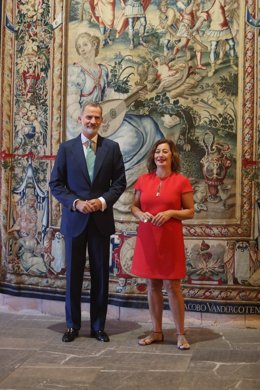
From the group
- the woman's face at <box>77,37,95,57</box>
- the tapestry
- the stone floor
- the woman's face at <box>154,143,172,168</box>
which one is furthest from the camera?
the woman's face at <box>77,37,95,57</box>

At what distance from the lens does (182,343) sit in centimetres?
441

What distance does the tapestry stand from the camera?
205 inches

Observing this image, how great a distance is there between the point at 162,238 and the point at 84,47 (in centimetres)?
207

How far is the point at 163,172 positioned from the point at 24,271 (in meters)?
1.91

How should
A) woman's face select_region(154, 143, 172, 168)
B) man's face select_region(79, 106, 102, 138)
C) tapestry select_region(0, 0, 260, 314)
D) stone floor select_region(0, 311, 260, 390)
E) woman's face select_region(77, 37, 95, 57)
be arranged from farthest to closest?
woman's face select_region(77, 37, 95, 57), tapestry select_region(0, 0, 260, 314), man's face select_region(79, 106, 102, 138), woman's face select_region(154, 143, 172, 168), stone floor select_region(0, 311, 260, 390)

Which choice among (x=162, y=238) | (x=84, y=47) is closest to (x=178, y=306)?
(x=162, y=238)

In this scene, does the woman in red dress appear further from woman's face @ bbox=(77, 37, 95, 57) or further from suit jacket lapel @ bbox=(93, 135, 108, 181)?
woman's face @ bbox=(77, 37, 95, 57)

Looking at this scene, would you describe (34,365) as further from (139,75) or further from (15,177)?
(139,75)

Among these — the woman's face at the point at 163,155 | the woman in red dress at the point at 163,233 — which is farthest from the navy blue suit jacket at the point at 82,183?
the woman's face at the point at 163,155

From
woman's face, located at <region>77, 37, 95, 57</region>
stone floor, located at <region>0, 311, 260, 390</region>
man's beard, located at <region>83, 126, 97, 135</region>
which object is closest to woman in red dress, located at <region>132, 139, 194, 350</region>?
stone floor, located at <region>0, 311, 260, 390</region>

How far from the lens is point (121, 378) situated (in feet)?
12.2

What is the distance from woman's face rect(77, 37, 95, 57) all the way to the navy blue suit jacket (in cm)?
111

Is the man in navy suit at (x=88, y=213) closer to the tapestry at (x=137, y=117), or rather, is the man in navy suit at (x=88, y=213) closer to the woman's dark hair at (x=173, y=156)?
the woman's dark hair at (x=173, y=156)

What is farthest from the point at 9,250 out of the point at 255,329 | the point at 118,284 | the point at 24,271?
the point at 255,329
